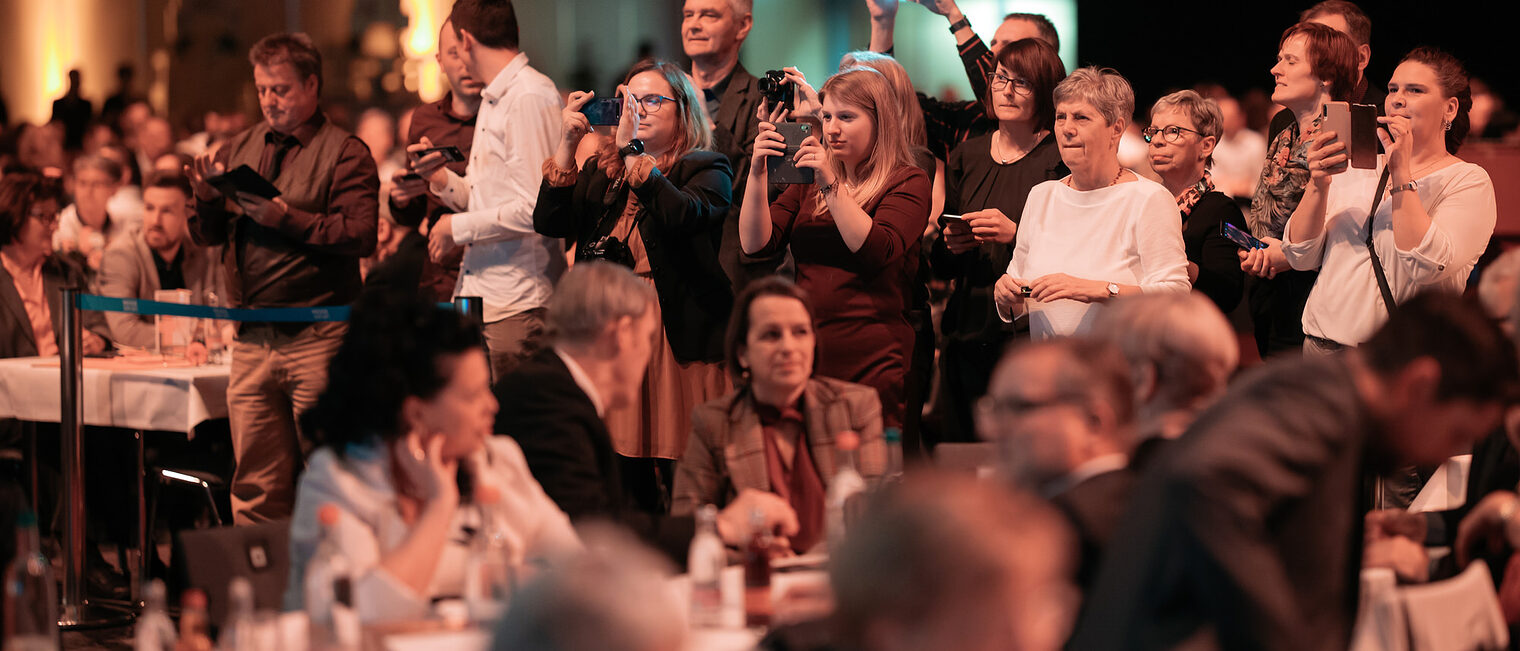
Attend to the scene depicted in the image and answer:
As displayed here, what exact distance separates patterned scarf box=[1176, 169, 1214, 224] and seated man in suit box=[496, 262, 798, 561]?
219cm

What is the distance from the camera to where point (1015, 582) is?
154cm

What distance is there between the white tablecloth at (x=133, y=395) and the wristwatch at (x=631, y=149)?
1647 mm

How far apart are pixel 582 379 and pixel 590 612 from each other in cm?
180

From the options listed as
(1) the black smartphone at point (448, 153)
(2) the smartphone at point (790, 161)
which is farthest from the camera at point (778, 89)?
(1) the black smartphone at point (448, 153)

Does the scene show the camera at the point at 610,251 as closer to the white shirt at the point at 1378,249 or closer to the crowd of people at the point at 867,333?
the crowd of people at the point at 867,333

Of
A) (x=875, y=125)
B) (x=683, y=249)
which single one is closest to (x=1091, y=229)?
(x=875, y=125)

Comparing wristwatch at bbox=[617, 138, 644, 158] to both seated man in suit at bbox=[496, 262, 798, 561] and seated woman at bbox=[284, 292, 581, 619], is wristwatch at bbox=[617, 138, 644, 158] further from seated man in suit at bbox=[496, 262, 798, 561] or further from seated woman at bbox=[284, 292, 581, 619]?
seated woman at bbox=[284, 292, 581, 619]

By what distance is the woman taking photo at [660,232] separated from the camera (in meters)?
4.60

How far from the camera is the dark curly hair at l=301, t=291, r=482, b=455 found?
2.74 metres

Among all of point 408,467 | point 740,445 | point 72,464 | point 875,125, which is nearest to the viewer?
point 408,467

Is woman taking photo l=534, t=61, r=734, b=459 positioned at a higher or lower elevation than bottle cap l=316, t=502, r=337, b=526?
higher

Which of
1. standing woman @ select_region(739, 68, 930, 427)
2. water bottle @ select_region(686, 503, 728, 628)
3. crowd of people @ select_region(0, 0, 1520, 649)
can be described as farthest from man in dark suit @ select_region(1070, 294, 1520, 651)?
standing woman @ select_region(739, 68, 930, 427)

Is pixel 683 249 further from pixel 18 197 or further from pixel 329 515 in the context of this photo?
pixel 18 197

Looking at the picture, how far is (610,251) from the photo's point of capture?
4637 millimetres
